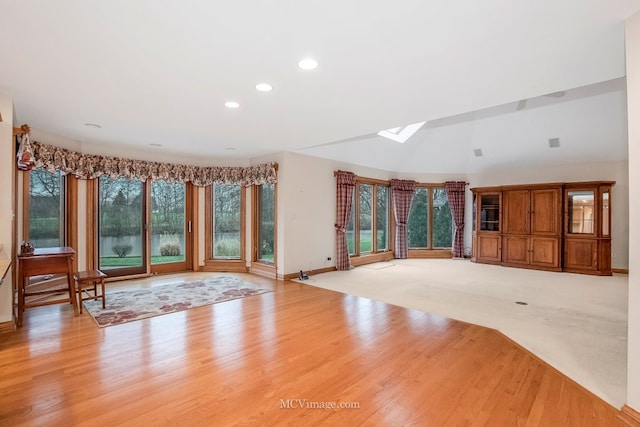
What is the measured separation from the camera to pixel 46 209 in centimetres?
485

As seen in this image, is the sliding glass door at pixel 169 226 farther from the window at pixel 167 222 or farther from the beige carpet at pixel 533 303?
the beige carpet at pixel 533 303

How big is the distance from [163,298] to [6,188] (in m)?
2.19

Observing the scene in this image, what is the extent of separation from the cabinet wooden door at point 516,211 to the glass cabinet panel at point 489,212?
0.64 ft

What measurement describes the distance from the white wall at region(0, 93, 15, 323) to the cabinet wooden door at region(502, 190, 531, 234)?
8787mm

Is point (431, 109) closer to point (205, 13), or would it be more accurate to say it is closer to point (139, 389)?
point (205, 13)

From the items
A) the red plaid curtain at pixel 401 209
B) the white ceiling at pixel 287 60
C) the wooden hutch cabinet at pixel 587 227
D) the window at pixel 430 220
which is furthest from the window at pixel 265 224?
the wooden hutch cabinet at pixel 587 227

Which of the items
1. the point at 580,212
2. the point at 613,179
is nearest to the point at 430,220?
the point at 580,212

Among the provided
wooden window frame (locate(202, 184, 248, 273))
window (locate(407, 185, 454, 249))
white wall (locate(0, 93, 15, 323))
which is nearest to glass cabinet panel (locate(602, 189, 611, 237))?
window (locate(407, 185, 454, 249))

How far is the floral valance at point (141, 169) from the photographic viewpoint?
4605 mm

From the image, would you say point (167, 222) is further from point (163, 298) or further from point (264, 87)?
point (264, 87)

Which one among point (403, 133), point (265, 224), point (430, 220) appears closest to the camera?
point (265, 224)

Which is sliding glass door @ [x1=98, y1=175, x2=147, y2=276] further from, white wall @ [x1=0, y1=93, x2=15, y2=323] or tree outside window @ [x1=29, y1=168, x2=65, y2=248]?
white wall @ [x1=0, y1=93, x2=15, y2=323]

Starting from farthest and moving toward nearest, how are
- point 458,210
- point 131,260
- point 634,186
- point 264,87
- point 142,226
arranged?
point 458,210
point 142,226
point 131,260
point 264,87
point 634,186

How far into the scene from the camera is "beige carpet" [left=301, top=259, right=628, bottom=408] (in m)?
2.67
